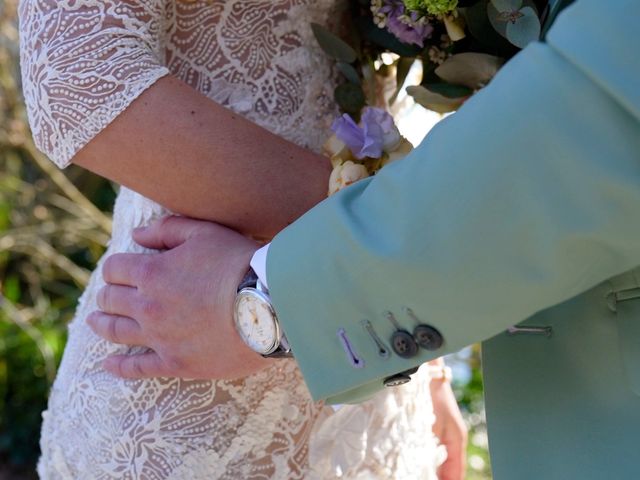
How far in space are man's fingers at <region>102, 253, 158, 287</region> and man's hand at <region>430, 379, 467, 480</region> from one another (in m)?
0.58

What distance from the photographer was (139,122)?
123 cm

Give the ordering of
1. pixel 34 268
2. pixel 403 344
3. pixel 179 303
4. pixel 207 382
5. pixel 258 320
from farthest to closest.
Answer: pixel 34 268 → pixel 207 382 → pixel 179 303 → pixel 258 320 → pixel 403 344

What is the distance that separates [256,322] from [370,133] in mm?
324

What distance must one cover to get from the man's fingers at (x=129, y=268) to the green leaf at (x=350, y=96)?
36 centimetres

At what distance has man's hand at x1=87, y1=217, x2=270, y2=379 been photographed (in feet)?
3.85

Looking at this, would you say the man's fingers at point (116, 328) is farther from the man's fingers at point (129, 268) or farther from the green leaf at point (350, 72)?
the green leaf at point (350, 72)

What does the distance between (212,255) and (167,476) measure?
344 mm

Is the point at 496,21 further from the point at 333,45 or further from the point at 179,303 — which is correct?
the point at 179,303

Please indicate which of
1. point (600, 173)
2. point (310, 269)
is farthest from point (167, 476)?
point (600, 173)

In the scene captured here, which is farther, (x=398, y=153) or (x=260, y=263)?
(x=398, y=153)

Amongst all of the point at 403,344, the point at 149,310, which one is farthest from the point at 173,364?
the point at 403,344

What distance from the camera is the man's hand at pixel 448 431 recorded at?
161cm

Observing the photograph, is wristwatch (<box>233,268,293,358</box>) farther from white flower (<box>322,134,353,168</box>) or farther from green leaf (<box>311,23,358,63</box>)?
green leaf (<box>311,23,358,63</box>)

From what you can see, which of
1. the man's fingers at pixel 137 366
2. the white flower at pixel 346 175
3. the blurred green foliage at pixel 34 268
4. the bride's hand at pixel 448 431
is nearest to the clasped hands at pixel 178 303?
the man's fingers at pixel 137 366
